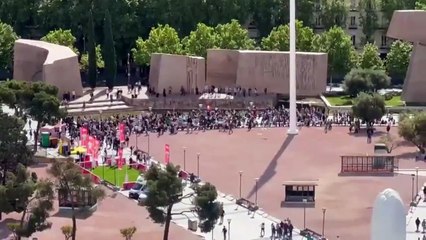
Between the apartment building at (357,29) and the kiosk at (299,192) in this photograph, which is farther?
the apartment building at (357,29)

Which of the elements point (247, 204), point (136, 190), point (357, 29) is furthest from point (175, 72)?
point (247, 204)

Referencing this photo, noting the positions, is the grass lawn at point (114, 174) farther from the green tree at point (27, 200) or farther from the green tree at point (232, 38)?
the green tree at point (232, 38)

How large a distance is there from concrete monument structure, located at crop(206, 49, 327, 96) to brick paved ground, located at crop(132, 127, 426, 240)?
8.33 m

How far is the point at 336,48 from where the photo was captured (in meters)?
84.4

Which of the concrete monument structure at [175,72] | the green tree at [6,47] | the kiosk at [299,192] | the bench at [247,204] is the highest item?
the green tree at [6,47]

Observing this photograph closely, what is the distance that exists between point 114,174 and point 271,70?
24.0 meters

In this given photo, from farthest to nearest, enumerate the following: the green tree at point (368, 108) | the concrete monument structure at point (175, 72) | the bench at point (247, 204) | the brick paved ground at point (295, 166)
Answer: the concrete monument structure at point (175, 72)
the green tree at point (368, 108)
the bench at point (247, 204)
the brick paved ground at point (295, 166)

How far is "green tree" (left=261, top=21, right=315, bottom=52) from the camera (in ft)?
272

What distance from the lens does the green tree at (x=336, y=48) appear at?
84375mm

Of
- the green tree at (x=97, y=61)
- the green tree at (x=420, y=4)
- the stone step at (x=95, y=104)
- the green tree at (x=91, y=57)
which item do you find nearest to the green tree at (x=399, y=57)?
the green tree at (x=420, y=4)

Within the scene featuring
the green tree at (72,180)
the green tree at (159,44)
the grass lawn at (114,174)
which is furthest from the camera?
the green tree at (159,44)

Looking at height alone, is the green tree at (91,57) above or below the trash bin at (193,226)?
above

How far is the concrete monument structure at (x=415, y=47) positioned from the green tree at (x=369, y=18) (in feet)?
70.7

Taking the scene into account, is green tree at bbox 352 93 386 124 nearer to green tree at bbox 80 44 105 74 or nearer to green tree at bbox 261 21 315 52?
green tree at bbox 261 21 315 52
